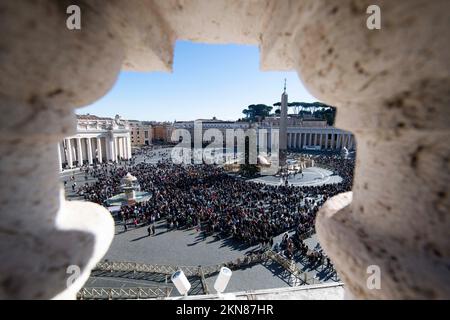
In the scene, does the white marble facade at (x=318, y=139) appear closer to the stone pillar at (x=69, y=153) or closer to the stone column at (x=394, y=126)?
the stone pillar at (x=69, y=153)

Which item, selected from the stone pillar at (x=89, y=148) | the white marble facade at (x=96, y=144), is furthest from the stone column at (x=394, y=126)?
the stone pillar at (x=89, y=148)

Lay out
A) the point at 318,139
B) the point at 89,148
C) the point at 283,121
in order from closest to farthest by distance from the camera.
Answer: the point at 283,121 → the point at 89,148 → the point at 318,139

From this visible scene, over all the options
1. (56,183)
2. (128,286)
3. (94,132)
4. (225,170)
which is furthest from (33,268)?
(94,132)

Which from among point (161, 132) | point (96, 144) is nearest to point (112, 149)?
point (96, 144)

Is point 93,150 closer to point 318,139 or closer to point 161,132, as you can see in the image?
point 161,132

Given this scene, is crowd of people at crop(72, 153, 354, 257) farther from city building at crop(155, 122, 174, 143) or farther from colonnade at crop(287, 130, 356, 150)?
city building at crop(155, 122, 174, 143)

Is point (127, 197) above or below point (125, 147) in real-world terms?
below
